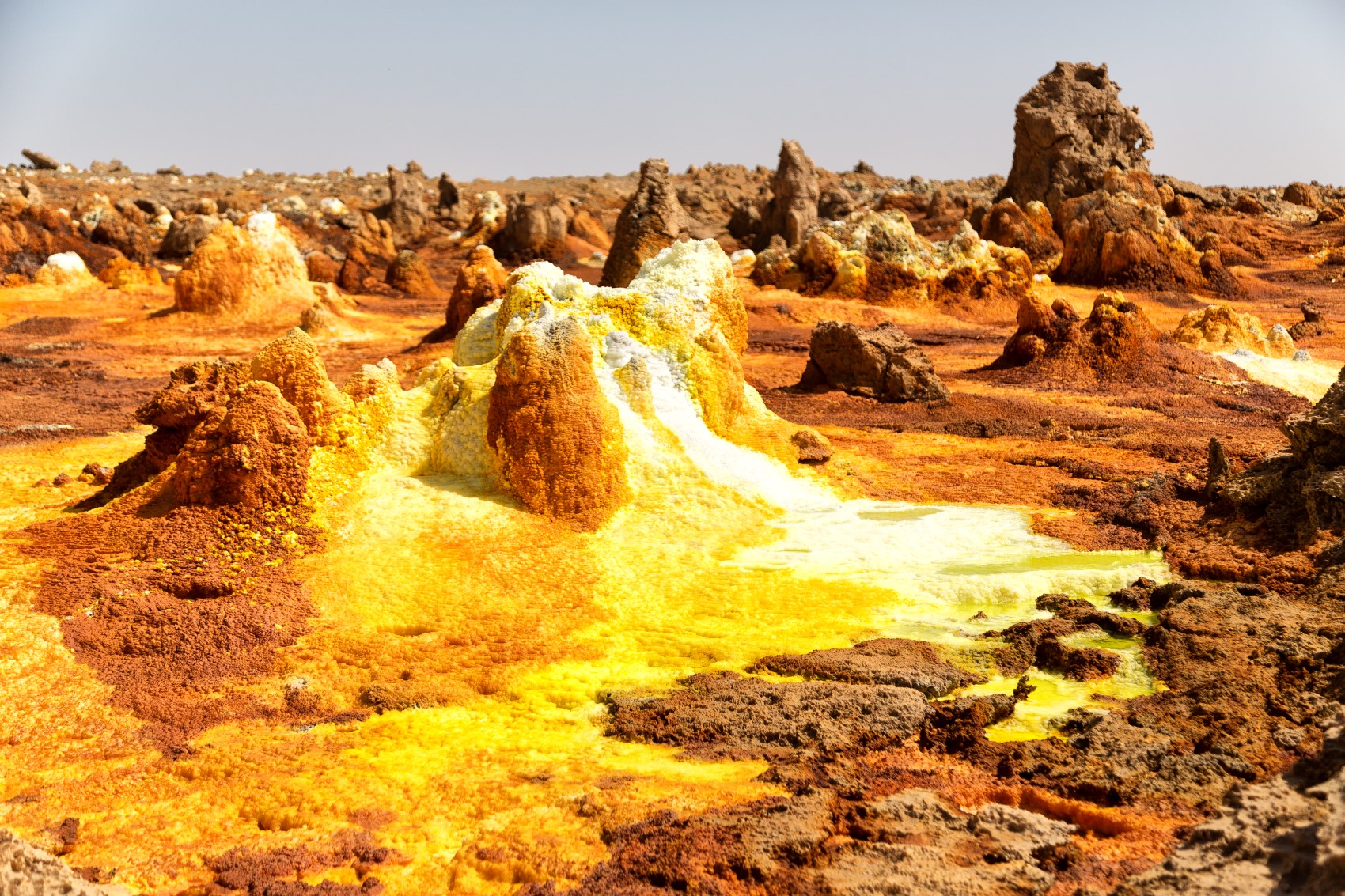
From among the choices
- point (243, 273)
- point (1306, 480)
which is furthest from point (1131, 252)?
point (1306, 480)

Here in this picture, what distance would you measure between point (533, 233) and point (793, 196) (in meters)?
7.72

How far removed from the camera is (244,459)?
734cm

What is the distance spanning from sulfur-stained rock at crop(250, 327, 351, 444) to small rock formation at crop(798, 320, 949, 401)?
28.9 feet

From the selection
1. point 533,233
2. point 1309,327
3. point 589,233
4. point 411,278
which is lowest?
point 411,278

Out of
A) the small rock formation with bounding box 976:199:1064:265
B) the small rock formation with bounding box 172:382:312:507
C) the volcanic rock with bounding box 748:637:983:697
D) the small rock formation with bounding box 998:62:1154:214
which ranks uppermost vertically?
the small rock formation with bounding box 998:62:1154:214

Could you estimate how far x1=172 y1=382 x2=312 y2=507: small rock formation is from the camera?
24.2 ft

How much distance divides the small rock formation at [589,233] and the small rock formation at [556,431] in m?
29.5

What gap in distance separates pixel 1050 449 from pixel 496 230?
2701cm

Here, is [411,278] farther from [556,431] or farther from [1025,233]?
[556,431]

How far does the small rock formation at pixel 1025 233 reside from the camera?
2898 cm

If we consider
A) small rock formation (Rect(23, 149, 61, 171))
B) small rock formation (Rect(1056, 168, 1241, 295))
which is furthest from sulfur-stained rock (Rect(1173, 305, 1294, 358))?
small rock formation (Rect(23, 149, 61, 171))

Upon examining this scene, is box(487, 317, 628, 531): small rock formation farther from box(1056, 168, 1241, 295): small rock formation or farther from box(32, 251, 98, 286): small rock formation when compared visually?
box(1056, 168, 1241, 295): small rock formation

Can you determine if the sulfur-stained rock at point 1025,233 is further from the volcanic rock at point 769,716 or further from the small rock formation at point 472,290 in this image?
the volcanic rock at point 769,716

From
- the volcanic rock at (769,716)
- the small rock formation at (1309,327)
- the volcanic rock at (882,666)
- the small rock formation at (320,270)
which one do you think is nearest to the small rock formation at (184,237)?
the small rock formation at (320,270)
